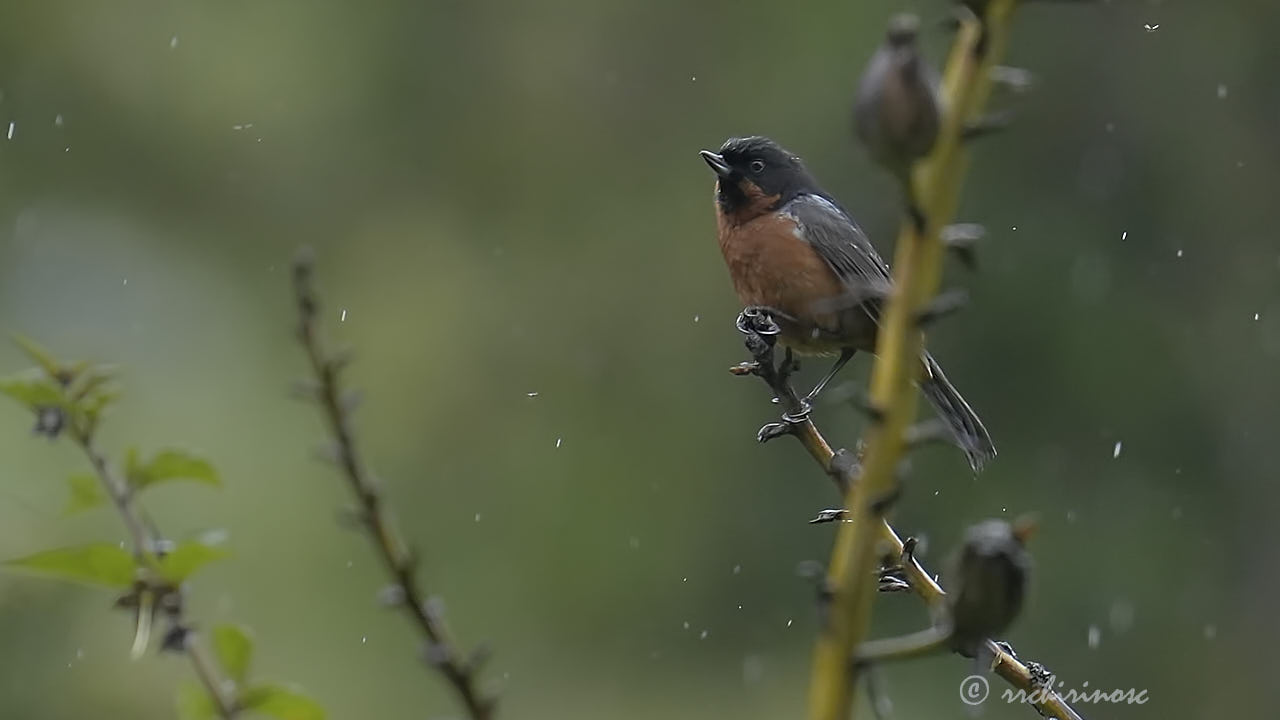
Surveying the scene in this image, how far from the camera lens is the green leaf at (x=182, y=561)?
3.07 feet

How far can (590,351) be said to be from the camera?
8.98 m

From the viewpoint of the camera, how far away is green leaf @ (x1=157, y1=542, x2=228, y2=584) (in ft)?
3.07

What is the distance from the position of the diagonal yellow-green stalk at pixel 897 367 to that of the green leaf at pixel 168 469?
407 millimetres

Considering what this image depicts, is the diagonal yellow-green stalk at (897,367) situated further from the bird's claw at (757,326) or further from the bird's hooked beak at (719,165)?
the bird's hooked beak at (719,165)

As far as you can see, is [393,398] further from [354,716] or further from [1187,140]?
[1187,140]

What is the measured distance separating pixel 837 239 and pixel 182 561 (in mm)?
3866

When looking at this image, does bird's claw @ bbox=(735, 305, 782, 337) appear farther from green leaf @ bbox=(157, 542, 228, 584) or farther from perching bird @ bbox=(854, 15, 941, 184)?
perching bird @ bbox=(854, 15, 941, 184)

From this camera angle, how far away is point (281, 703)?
88 centimetres

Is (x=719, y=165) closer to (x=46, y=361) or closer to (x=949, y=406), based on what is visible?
(x=949, y=406)

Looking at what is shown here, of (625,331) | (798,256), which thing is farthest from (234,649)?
(625,331)

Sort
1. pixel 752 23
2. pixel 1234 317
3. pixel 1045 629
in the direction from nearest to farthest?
pixel 1045 629 → pixel 1234 317 → pixel 752 23

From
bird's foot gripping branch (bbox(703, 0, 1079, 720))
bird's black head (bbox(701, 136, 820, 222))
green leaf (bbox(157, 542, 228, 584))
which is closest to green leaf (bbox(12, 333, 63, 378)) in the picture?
green leaf (bbox(157, 542, 228, 584))

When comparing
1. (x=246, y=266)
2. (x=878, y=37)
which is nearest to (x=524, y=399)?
(x=246, y=266)

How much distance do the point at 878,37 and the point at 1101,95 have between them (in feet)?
4.22
